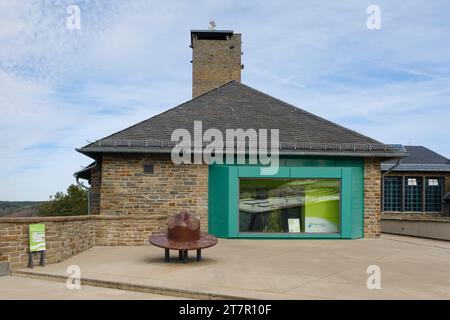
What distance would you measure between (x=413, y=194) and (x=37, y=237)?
2393 cm

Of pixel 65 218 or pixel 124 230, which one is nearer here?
pixel 65 218

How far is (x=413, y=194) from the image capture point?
98.1ft

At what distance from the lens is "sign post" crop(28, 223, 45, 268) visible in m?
10.9

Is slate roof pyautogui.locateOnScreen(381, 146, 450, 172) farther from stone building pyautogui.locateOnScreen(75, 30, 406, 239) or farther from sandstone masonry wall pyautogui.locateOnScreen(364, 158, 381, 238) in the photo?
stone building pyautogui.locateOnScreen(75, 30, 406, 239)

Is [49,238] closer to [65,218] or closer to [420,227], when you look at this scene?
[65,218]

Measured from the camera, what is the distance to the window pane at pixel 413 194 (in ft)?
97.6

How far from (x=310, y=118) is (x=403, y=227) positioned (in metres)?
6.38

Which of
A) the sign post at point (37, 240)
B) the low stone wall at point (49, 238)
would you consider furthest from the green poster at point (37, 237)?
the low stone wall at point (49, 238)

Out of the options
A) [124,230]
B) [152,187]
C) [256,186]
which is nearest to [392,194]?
[256,186]

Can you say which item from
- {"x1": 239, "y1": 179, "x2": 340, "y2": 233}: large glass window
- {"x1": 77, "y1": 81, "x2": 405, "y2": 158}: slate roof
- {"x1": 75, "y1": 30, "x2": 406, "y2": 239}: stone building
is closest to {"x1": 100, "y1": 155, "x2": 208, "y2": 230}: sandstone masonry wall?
{"x1": 75, "y1": 30, "x2": 406, "y2": 239}: stone building

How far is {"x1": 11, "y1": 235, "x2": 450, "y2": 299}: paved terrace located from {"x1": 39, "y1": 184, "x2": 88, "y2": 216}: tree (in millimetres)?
40855

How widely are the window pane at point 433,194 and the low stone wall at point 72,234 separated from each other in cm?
1959
